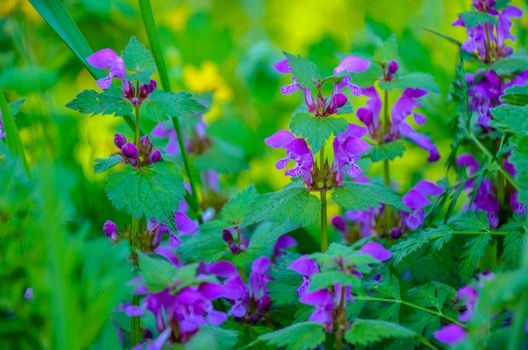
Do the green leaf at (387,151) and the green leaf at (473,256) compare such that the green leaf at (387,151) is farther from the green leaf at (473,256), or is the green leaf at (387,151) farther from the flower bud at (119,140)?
the flower bud at (119,140)

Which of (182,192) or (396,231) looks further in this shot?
(396,231)

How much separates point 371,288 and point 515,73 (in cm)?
51

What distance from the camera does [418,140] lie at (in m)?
1.31

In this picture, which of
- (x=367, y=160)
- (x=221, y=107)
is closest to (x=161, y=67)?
(x=367, y=160)

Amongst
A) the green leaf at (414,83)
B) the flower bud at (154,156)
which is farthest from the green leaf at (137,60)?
the green leaf at (414,83)

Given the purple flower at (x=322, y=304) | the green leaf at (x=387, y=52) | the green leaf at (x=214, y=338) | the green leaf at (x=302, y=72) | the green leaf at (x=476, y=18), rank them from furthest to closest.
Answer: the green leaf at (x=387, y=52), the green leaf at (x=476, y=18), the green leaf at (x=302, y=72), the purple flower at (x=322, y=304), the green leaf at (x=214, y=338)

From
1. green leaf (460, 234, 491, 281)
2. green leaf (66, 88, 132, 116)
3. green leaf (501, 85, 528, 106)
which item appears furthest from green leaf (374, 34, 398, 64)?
green leaf (66, 88, 132, 116)

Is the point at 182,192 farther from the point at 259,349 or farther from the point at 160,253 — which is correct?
the point at 259,349

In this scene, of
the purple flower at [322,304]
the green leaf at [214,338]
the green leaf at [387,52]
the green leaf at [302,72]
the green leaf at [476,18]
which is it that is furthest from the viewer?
the green leaf at [387,52]

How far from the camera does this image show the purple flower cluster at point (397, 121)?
1.31 m

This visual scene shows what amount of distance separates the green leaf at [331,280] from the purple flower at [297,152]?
246mm

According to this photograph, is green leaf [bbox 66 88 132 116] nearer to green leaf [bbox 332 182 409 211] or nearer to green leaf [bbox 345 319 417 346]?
green leaf [bbox 332 182 409 211]

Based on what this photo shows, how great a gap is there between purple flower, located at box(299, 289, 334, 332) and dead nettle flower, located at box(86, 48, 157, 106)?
397 mm

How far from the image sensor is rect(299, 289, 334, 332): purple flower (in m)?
0.90
